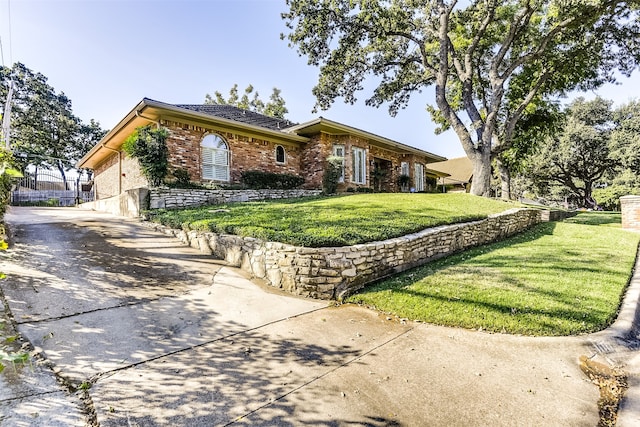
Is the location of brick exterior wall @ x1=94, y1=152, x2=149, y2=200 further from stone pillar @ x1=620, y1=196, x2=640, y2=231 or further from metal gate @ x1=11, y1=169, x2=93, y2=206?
stone pillar @ x1=620, y1=196, x2=640, y2=231

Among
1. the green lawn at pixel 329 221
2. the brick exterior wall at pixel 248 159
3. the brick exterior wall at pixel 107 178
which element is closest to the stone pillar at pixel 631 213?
the green lawn at pixel 329 221

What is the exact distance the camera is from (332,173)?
1465 centimetres

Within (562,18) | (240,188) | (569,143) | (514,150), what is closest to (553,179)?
(569,143)

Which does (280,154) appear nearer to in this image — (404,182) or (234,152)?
(234,152)

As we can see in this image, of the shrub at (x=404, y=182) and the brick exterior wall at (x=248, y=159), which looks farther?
the shrub at (x=404, y=182)

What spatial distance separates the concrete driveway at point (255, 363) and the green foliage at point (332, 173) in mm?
10063

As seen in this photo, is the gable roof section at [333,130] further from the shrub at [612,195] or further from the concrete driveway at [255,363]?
the shrub at [612,195]

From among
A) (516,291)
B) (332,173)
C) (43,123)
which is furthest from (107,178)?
(516,291)

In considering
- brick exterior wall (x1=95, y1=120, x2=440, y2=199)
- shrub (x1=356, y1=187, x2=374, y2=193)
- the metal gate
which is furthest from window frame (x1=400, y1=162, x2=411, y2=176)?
the metal gate

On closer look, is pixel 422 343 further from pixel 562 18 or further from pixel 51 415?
pixel 562 18

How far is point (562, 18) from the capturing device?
12.6 m

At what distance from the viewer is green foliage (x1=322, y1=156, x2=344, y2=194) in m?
14.6

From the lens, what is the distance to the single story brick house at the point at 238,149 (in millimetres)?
11711

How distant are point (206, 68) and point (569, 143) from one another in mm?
30148
